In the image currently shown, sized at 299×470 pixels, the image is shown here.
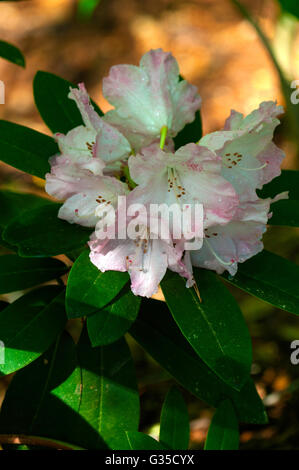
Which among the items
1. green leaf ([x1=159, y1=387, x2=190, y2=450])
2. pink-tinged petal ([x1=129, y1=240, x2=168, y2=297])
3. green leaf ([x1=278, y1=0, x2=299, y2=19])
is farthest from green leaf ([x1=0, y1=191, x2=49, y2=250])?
green leaf ([x1=278, y1=0, x2=299, y2=19])

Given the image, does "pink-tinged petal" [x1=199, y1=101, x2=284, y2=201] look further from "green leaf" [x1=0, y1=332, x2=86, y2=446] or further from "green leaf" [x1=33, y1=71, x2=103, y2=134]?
"green leaf" [x1=0, y1=332, x2=86, y2=446]

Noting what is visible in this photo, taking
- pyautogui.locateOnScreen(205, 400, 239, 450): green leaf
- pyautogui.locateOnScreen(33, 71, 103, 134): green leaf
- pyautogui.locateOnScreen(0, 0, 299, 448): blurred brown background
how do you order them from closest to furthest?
pyautogui.locateOnScreen(205, 400, 239, 450): green leaf < pyautogui.locateOnScreen(33, 71, 103, 134): green leaf < pyautogui.locateOnScreen(0, 0, 299, 448): blurred brown background

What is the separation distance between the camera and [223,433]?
112 cm

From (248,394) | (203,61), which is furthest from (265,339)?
(203,61)

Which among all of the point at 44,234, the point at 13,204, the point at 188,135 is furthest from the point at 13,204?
the point at 188,135

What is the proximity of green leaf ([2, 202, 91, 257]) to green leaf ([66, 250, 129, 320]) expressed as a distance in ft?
0.14

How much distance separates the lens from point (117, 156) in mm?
1001

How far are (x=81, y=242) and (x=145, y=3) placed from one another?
2991mm

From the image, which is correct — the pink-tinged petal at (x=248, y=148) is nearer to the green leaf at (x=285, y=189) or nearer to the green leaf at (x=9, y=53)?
the green leaf at (x=285, y=189)

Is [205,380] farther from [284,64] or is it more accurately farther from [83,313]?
[284,64]

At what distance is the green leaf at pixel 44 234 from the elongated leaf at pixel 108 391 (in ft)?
1.00

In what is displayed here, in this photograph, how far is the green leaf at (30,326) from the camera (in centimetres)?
106

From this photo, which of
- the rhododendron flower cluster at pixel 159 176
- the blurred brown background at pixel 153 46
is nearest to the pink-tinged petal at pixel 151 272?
the rhododendron flower cluster at pixel 159 176

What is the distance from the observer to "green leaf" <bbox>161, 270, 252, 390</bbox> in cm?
96
